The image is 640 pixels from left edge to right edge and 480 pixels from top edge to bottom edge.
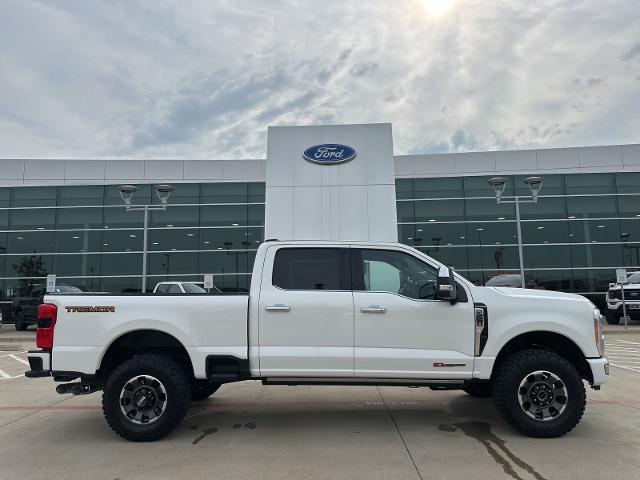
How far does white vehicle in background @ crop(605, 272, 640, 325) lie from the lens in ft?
62.4

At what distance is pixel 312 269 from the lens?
212 inches

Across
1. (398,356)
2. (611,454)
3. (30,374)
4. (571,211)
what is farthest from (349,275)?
(571,211)

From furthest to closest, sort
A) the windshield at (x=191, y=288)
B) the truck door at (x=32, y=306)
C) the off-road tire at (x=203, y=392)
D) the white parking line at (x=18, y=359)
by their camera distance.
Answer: the truck door at (x=32, y=306) < the windshield at (x=191, y=288) < the white parking line at (x=18, y=359) < the off-road tire at (x=203, y=392)

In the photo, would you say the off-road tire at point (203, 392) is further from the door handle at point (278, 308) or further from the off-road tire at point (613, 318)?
the off-road tire at point (613, 318)

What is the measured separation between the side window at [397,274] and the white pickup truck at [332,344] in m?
0.04

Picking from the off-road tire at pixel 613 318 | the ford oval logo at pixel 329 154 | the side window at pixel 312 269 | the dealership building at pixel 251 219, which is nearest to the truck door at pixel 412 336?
the side window at pixel 312 269

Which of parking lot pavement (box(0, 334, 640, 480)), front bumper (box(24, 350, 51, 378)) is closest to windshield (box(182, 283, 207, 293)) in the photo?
parking lot pavement (box(0, 334, 640, 480))

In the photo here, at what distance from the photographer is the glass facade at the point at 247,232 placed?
23672 millimetres

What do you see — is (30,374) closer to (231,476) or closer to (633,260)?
(231,476)

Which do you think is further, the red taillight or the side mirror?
the red taillight

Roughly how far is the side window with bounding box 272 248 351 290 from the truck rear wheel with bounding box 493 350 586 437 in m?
1.90

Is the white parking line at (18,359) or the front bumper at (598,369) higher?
the front bumper at (598,369)

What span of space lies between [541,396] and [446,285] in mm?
1504

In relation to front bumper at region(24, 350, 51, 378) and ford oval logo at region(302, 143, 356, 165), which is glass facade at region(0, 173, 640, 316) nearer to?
ford oval logo at region(302, 143, 356, 165)
